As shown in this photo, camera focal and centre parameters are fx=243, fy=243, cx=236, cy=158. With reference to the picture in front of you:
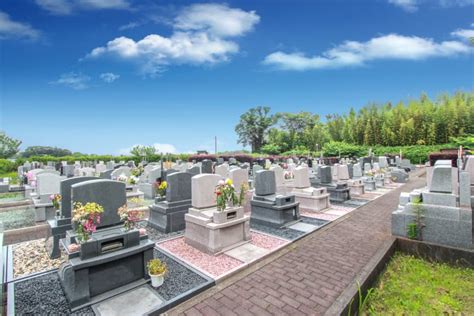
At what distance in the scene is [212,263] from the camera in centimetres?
507

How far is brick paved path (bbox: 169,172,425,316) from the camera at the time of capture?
11.8 feet

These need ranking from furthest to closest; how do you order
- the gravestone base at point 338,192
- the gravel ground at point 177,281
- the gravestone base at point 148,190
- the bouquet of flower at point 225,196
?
the gravestone base at point 148,190, the gravestone base at point 338,192, the bouquet of flower at point 225,196, the gravel ground at point 177,281

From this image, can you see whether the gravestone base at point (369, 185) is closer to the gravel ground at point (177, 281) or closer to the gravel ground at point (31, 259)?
the gravel ground at point (177, 281)

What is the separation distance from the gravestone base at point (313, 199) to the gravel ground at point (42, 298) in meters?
7.52

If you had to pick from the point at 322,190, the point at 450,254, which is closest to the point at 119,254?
the point at 450,254

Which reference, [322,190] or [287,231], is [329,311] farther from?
[322,190]

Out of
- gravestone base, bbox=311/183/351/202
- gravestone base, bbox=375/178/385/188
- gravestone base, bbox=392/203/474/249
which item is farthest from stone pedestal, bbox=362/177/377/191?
gravestone base, bbox=392/203/474/249

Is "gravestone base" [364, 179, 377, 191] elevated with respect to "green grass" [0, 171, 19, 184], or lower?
lower

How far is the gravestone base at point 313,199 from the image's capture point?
29.9 feet

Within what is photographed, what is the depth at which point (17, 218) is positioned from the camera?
28.0ft

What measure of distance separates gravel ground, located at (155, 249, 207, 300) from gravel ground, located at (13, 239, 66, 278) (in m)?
2.45

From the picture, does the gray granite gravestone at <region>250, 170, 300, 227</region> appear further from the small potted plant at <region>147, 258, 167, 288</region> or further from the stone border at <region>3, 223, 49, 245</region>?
the stone border at <region>3, 223, 49, 245</region>

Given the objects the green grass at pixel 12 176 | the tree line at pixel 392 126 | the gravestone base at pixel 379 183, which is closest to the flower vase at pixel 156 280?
the gravestone base at pixel 379 183

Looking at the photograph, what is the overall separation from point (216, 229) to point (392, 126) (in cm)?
3469
